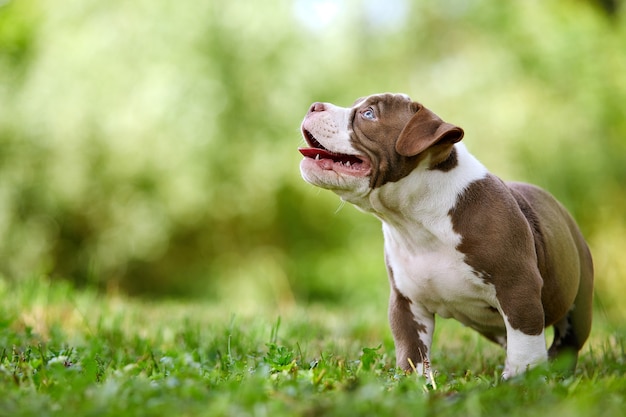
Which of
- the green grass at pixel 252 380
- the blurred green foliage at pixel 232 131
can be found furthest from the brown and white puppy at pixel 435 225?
the blurred green foliage at pixel 232 131

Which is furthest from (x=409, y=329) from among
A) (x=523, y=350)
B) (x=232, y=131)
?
(x=232, y=131)

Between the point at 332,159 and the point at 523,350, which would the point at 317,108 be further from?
the point at 523,350

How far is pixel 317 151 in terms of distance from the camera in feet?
11.6

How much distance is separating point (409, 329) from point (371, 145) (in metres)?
0.88

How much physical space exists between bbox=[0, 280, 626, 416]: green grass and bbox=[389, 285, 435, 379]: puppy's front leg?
13 cm

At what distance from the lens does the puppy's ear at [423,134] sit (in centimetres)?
323

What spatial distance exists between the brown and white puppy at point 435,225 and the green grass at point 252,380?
27 centimetres

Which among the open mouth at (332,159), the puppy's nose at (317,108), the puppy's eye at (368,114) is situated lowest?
the open mouth at (332,159)

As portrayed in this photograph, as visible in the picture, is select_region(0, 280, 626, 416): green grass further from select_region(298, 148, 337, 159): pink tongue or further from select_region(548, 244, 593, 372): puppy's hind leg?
select_region(298, 148, 337, 159): pink tongue

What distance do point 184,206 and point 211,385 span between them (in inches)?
372

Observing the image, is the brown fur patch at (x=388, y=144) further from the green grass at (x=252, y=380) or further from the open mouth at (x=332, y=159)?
the green grass at (x=252, y=380)

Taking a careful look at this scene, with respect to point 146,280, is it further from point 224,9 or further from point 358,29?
point 358,29

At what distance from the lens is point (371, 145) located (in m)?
3.40

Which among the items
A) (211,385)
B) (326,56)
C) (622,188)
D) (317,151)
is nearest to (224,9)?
→ (326,56)
